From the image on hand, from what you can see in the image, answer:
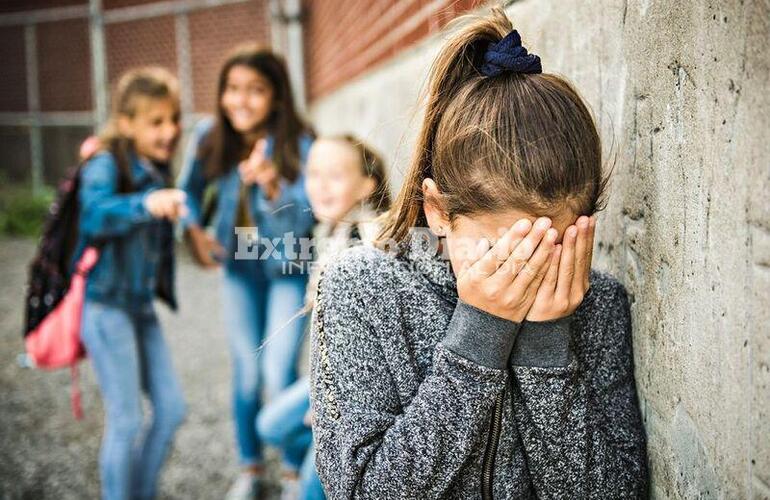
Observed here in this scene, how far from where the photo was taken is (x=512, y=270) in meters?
1.33

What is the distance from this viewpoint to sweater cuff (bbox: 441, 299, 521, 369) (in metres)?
1.36

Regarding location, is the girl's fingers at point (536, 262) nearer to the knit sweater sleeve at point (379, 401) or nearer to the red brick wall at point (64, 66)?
the knit sweater sleeve at point (379, 401)

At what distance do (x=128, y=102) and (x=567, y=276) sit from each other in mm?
2496

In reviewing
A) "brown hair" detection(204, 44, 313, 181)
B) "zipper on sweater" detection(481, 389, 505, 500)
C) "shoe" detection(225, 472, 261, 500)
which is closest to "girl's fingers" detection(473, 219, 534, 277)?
"zipper on sweater" detection(481, 389, 505, 500)

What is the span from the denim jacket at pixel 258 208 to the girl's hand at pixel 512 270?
2.15m

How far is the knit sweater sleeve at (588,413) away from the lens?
4.66 feet

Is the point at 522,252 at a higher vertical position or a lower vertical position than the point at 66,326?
higher

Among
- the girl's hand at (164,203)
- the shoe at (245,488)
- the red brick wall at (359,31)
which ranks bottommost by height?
the shoe at (245,488)

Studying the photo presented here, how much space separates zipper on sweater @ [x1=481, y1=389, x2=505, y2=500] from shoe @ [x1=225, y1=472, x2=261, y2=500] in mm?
2249

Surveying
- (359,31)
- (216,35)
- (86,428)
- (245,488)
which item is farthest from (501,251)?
(216,35)

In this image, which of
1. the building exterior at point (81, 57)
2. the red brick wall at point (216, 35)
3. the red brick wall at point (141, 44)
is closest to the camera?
the red brick wall at point (216, 35)

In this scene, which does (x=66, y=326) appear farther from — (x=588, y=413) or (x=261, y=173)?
(x=588, y=413)

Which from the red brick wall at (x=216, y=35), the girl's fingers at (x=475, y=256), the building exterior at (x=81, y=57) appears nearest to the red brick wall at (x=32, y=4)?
the building exterior at (x=81, y=57)

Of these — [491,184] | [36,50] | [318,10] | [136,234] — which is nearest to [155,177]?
[136,234]
